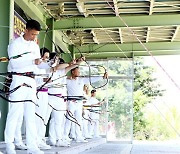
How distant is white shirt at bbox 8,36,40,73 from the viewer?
492 cm

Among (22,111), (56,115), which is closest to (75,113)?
(56,115)

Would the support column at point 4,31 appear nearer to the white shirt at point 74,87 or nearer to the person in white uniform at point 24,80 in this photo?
the white shirt at point 74,87

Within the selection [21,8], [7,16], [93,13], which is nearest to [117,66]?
[93,13]

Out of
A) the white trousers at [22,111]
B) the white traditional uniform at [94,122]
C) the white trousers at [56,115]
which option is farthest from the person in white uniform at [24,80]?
the white traditional uniform at [94,122]

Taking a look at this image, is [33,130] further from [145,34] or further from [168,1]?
[145,34]

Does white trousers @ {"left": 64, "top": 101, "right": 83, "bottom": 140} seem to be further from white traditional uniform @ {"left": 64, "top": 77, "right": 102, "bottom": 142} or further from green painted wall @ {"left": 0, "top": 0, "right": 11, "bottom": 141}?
green painted wall @ {"left": 0, "top": 0, "right": 11, "bottom": 141}

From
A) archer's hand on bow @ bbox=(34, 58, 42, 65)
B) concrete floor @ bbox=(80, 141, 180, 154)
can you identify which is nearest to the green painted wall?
concrete floor @ bbox=(80, 141, 180, 154)

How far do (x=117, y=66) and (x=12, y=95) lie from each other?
10.7 metres

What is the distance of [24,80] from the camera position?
5.03 meters

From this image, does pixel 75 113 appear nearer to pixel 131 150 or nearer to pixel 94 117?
pixel 131 150

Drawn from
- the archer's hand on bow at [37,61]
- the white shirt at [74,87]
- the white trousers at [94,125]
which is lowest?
the white trousers at [94,125]

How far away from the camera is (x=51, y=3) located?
10.0 metres

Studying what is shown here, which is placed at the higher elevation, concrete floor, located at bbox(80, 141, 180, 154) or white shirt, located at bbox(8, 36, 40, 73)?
white shirt, located at bbox(8, 36, 40, 73)

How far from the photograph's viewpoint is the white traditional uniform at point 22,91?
4.96 m
